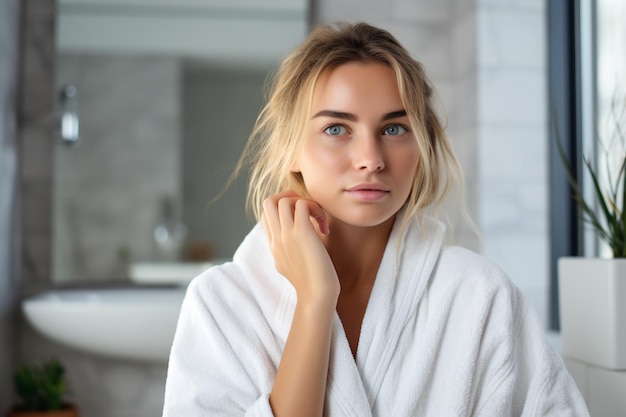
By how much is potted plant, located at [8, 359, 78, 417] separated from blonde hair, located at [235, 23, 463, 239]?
1303 millimetres

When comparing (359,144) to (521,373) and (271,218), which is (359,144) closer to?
(271,218)

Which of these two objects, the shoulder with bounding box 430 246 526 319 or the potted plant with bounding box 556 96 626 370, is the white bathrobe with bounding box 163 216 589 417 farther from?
the potted plant with bounding box 556 96 626 370

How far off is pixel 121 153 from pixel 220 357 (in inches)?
61.6

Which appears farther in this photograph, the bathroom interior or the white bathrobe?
the bathroom interior

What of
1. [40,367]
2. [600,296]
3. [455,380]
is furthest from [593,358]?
[40,367]

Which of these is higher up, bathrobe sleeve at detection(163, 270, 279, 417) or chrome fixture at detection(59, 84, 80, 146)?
chrome fixture at detection(59, 84, 80, 146)

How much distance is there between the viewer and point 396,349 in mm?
1058

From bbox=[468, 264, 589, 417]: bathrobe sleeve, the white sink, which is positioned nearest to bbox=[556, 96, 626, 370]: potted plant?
bbox=[468, 264, 589, 417]: bathrobe sleeve

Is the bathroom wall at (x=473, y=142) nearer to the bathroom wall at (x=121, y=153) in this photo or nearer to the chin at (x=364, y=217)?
the bathroom wall at (x=121, y=153)

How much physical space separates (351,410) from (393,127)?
43 cm

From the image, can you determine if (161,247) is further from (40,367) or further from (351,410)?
(351,410)

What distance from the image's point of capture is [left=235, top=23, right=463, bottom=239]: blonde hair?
3.54ft

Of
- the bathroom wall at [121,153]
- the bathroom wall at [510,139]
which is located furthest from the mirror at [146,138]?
the bathroom wall at [510,139]

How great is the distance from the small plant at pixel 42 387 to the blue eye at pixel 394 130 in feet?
5.03
